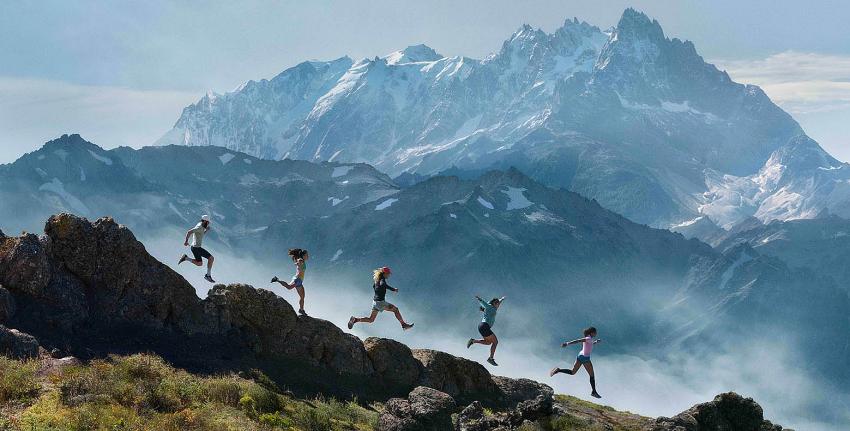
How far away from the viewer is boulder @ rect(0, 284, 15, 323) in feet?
94.8

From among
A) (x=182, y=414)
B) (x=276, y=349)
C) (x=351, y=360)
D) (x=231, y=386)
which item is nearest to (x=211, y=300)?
(x=276, y=349)

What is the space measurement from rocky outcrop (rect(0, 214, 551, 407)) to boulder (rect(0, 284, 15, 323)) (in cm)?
4

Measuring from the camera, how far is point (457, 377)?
38031mm

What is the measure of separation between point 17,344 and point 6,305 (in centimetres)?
261

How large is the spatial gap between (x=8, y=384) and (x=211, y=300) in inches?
439

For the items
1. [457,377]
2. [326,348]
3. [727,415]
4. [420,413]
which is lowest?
[420,413]

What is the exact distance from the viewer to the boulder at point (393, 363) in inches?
1416

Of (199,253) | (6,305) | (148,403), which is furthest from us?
(199,253)

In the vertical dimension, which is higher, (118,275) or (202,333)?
(118,275)

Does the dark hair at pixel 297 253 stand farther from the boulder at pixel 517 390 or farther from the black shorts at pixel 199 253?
the boulder at pixel 517 390

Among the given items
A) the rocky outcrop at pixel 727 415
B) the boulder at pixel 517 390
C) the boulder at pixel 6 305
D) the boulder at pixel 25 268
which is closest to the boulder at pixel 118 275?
the boulder at pixel 25 268

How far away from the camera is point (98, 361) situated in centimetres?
2702

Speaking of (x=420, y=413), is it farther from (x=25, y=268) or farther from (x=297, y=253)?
(x=25, y=268)

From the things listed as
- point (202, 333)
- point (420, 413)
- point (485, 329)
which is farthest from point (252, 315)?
point (420, 413)
